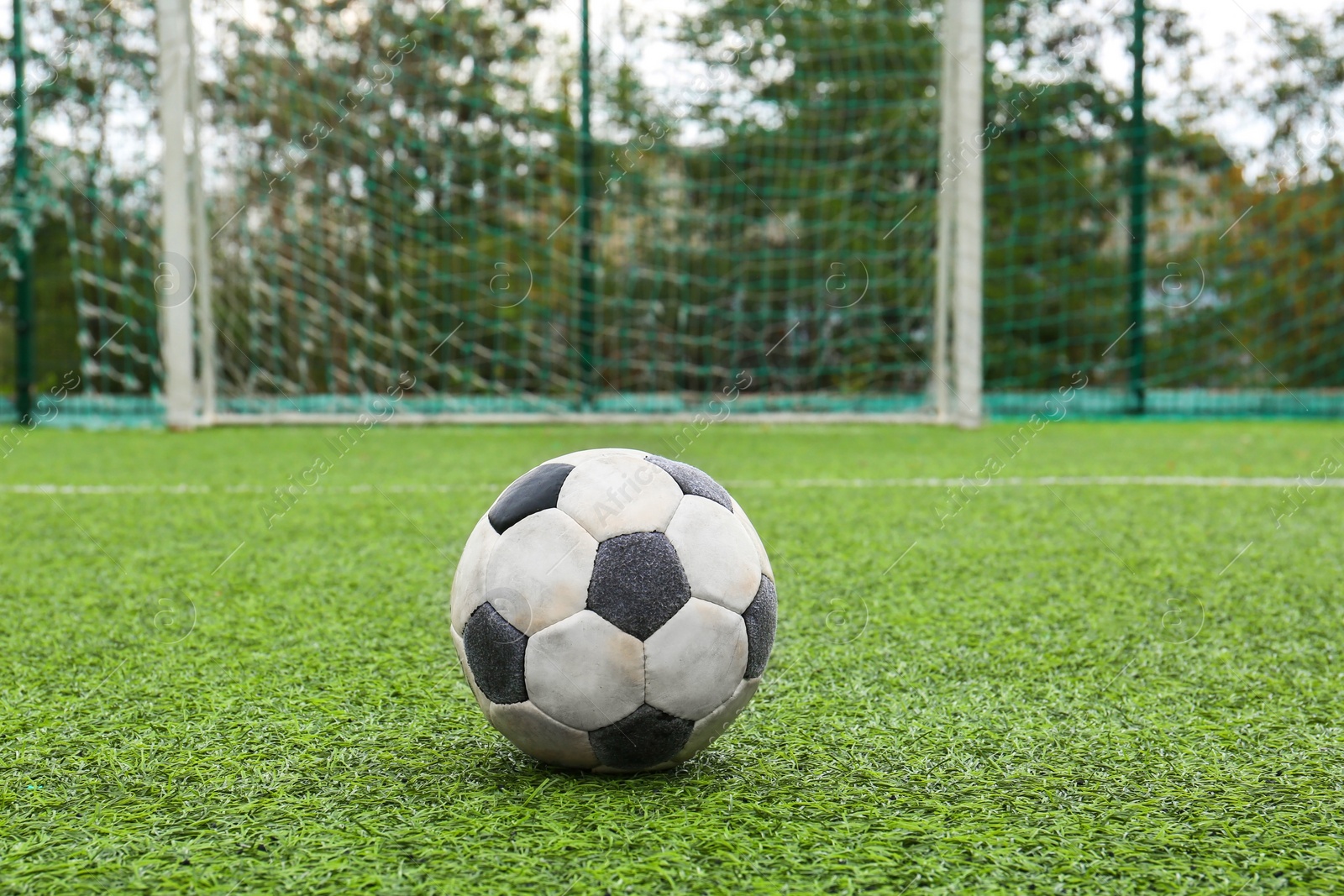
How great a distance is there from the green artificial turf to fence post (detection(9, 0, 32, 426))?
615cm

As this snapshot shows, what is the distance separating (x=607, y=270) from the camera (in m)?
9.32

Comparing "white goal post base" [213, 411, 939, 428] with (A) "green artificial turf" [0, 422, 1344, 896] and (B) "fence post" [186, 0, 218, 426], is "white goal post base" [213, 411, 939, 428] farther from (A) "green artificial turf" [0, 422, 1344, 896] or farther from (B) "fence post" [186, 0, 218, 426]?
(A) "green artificial turf" [0, 422, 1344, 896]

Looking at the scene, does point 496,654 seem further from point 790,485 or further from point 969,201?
point 969,201

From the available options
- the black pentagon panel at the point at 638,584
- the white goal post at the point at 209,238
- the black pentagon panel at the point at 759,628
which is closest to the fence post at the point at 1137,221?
the white goal post at the point at 209,238

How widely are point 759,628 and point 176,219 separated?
6.91m

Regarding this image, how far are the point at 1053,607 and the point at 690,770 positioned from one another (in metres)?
1.37

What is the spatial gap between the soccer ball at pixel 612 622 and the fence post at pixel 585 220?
24.9ft

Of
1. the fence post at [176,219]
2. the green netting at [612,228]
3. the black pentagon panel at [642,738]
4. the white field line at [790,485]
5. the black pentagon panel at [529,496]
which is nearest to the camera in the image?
the black pentagon panel at [642,738]

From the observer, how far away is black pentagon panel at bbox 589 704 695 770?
1.50 m

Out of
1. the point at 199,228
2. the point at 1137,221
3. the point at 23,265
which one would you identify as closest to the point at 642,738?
the point at 199,228

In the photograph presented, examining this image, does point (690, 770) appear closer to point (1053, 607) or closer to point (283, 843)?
point (283, 843)

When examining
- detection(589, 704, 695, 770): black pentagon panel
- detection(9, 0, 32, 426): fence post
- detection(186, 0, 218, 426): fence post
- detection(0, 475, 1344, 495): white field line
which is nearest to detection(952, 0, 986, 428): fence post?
detection(0, 475, 1344, 495): white field line

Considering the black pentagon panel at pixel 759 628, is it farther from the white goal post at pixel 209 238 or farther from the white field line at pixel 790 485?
the white goal post at pixel 209 238

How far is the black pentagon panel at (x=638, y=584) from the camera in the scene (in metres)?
1.51
